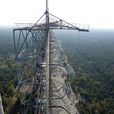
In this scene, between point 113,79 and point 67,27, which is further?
point 113,79

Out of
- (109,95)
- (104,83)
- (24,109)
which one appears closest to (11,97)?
(24,109)

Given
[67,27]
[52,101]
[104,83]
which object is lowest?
[104,83]

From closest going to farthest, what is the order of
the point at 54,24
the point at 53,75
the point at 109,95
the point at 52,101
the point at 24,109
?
1. the point at 52,101
2. the point at 24,109
3. the point at 53,75
4. the point at 54,24
5. the point at 109,95

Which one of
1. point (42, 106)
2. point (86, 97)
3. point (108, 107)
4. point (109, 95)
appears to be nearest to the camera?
point (42, 106)

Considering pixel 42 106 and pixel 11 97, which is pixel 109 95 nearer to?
pixel 11 97

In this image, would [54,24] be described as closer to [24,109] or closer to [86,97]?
[24,109]

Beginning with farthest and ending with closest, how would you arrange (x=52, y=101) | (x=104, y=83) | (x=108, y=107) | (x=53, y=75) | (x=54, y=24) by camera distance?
(x=104, y=83)
(x=108, y=107)
(x=54, y=24)
(x=53, y=75)
(x=52, y=101)

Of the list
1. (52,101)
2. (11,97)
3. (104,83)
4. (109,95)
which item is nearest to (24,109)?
(52,101)

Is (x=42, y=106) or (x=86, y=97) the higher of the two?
(x=42, y=106)

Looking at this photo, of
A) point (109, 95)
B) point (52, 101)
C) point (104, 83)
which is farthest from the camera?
point (104, 83)
